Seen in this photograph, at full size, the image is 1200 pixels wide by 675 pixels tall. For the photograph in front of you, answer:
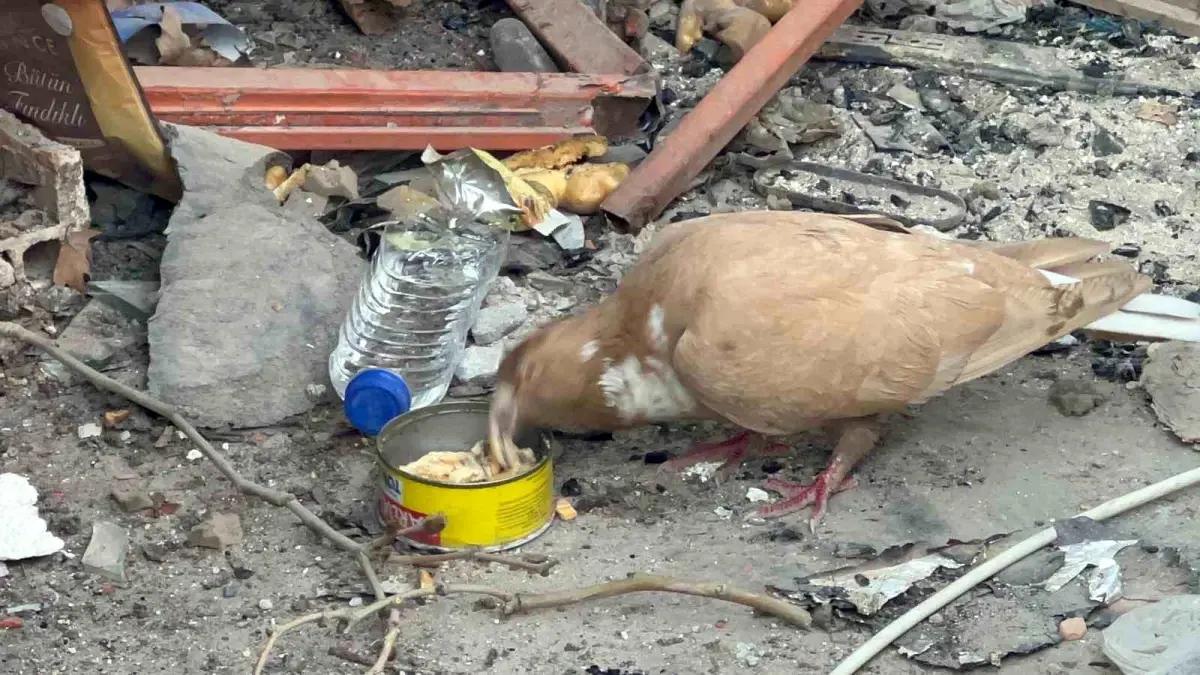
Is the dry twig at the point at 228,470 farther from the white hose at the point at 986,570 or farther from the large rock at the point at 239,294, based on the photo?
the white hose at the point at 986,570

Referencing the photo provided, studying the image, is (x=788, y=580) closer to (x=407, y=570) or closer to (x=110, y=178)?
(x=407, y=570)

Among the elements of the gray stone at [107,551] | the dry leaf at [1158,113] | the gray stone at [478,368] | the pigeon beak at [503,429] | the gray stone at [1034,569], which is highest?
the dry leaf at [1158,113]

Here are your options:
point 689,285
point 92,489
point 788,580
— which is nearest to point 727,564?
point 788,580

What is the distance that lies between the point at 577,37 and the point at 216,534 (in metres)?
3.15

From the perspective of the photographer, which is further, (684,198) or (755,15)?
(755,15)

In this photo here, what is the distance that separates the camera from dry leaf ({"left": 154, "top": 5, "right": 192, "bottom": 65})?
5609 mm

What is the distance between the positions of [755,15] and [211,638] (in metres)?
4.07

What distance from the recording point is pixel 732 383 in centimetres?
373

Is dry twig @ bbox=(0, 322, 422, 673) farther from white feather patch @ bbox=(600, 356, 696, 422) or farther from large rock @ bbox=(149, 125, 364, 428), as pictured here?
white feather patch @ bbox=(600, 356, 696, 422)

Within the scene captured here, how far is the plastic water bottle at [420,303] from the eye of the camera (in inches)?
181

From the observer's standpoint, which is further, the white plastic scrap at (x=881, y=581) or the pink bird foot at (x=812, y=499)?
the pink bird foot at (x=812, y=499)

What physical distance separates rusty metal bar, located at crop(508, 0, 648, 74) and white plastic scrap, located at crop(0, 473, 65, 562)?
3.02m

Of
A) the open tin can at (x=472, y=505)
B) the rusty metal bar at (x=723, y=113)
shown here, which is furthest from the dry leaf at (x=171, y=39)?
the open tin can at (x=472, y=505)

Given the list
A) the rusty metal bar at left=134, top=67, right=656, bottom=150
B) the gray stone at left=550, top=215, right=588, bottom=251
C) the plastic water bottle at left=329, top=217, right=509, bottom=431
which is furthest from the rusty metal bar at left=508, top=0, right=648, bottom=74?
the plastic water bottle at left=329, top=217, right=509, bottom=431
